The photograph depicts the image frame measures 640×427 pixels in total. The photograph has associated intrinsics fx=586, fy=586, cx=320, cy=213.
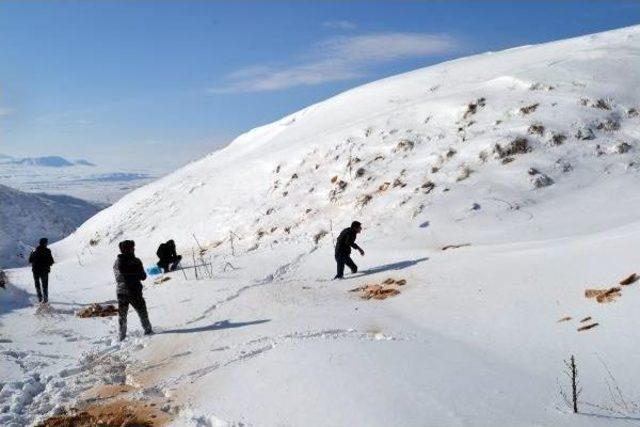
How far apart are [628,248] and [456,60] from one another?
3036 centimetres

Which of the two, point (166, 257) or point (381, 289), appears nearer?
point (381, 289)

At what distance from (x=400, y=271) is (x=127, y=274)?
670 cm

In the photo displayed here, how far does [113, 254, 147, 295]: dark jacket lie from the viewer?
452 inches

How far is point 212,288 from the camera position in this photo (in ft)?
50.6

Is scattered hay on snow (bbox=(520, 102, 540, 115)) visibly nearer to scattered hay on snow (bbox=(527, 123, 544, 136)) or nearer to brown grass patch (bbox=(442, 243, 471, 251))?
scattered hay on snow (bbox=(527, 123, 544, 136))

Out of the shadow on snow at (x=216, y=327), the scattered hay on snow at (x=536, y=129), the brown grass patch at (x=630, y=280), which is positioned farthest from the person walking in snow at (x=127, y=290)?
the scattered hay on snow at (x=536, y=129)

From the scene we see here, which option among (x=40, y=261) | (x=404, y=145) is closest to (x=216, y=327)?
(x=40, y=261)

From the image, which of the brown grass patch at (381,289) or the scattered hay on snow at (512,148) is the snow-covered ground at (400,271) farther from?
the brown grass patch at (381,289)

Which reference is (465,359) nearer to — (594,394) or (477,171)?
(594,394)

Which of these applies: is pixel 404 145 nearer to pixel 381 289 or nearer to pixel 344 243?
pixel 344 243

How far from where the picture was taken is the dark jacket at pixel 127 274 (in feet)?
37.6

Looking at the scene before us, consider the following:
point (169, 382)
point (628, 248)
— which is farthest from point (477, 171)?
point (169, 382)

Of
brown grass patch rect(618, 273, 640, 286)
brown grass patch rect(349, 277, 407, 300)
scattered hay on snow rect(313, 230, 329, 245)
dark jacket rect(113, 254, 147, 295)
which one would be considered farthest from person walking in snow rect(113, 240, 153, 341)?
scattered hay on snow rect(313, 230, 329, 245)

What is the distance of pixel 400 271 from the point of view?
14.8 m
